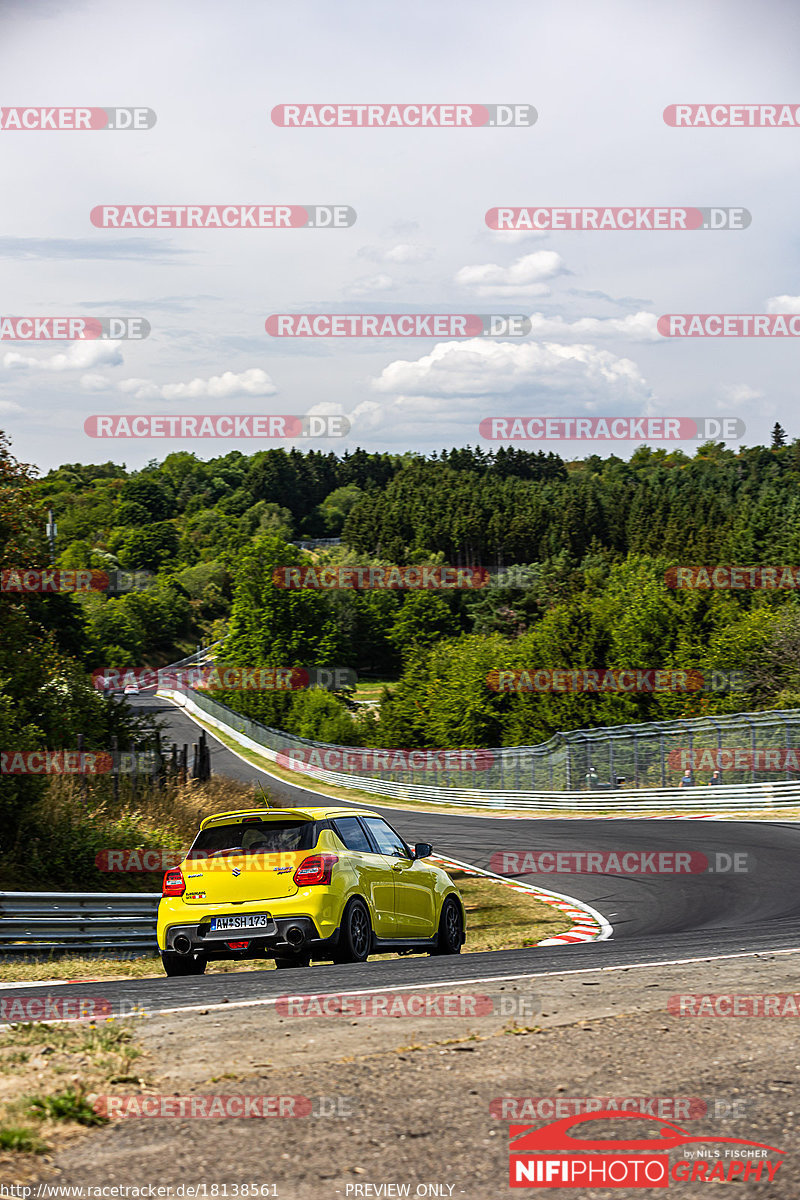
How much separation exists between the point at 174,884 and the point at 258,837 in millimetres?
855

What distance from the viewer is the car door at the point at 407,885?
1108 cm

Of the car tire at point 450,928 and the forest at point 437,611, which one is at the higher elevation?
the forest at point 437,611

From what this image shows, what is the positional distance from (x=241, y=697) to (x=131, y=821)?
83049 millimetres

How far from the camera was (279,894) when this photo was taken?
9.87 meters

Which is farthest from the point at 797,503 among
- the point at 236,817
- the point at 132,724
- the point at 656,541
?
the point at 236,817

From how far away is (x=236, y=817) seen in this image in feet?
34.1

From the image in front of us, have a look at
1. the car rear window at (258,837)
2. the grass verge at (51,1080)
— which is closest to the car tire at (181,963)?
the car rear window at (258,837)

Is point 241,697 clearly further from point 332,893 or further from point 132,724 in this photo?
point 332,893

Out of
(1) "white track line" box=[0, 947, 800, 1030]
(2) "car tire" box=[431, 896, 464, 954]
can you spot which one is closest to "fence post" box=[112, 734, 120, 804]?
(2) "car tire" box=[431, 896, 464, 954]

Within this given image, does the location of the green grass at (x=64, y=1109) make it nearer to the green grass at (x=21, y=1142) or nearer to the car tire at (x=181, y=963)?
the green grass at (x=21, y=1142)

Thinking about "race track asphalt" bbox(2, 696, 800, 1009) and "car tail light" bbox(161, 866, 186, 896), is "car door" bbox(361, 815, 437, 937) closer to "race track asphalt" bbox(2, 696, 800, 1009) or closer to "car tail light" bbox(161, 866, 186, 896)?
"race track asphalt" bbox(2, 696, 800, 1009)

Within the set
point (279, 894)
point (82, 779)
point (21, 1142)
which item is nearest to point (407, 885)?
point (279, 894)

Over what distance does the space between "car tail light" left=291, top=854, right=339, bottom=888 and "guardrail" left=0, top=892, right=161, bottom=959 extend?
3.33 metres

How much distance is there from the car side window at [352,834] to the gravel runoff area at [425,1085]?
10.2 ft
